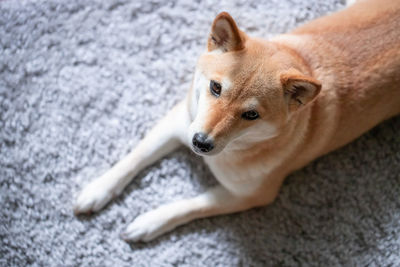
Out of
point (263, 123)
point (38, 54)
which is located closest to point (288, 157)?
point (263, 123)

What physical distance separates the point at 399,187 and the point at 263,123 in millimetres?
1143

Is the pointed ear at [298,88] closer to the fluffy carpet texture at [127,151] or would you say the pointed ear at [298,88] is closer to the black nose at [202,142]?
the black nose at [202,142]

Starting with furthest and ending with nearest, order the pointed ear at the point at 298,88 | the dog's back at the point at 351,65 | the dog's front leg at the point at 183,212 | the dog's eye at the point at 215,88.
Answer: the dog's front leg at the point at 183,212 < the dog's back at the point at 351,65 < the dog's eye at the point at 215,88 < the pointed ear at the point at 298,88

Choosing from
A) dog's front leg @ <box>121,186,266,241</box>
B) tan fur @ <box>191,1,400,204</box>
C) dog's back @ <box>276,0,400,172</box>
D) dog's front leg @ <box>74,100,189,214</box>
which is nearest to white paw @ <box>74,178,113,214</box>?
dog's front leg @ <box>74,100,189,214</box>

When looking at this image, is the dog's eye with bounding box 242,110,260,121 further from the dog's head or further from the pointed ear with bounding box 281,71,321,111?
the pointed ear with bounding box 281,71,321,111

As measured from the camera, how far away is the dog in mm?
1324

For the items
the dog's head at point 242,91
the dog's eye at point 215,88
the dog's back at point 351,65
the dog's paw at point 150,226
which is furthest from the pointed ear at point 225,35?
the dog's paw at point 150,226

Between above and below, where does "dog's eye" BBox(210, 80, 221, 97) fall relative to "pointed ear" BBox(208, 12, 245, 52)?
below

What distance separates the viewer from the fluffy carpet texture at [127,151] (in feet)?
6.01

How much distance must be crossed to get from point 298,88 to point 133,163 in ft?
3.06

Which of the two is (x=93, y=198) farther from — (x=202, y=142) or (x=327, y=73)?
(x=327, y=73)

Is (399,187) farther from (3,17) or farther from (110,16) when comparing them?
(3,17)

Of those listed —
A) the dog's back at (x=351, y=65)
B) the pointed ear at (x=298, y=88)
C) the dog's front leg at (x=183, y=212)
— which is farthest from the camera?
the dog's front leg at (x=183, y=212)

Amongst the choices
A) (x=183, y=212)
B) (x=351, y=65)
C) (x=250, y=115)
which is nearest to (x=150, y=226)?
(x=183, y=212)
